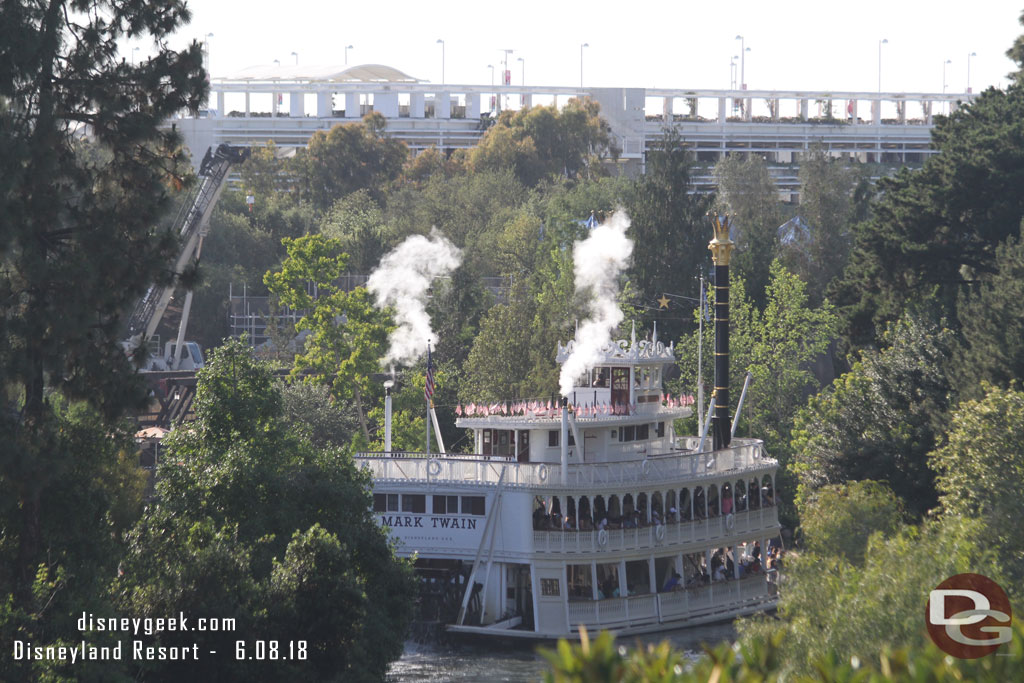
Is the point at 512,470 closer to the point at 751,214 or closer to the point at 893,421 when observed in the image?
the point at 893,421

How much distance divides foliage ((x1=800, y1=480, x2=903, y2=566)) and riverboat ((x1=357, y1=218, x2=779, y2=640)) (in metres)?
5.08

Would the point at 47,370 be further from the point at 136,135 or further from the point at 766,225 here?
the point at 766,225

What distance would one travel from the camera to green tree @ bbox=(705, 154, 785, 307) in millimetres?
74688

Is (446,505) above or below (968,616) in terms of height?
above

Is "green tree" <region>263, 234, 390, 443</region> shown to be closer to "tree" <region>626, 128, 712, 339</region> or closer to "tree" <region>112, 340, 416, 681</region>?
"tree" <region>626, 128, 712, 339</region>

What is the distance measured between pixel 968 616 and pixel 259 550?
13.9 meters

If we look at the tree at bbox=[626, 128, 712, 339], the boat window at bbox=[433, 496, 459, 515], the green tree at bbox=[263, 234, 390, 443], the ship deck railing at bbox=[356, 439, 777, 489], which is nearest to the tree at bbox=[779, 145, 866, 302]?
the tree at bbox=[626, 128, 712, 339]

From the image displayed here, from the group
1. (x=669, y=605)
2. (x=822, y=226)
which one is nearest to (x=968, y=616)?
(x=669, y=605)

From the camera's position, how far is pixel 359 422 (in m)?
63.8

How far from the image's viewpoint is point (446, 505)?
1614 inches

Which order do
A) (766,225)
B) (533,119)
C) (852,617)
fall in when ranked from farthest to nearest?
(533,119), (766,225), (852,617)

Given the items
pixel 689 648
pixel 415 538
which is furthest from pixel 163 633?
pixel 689 648

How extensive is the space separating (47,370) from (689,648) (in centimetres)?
2031

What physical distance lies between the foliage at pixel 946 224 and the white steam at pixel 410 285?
19101mm
